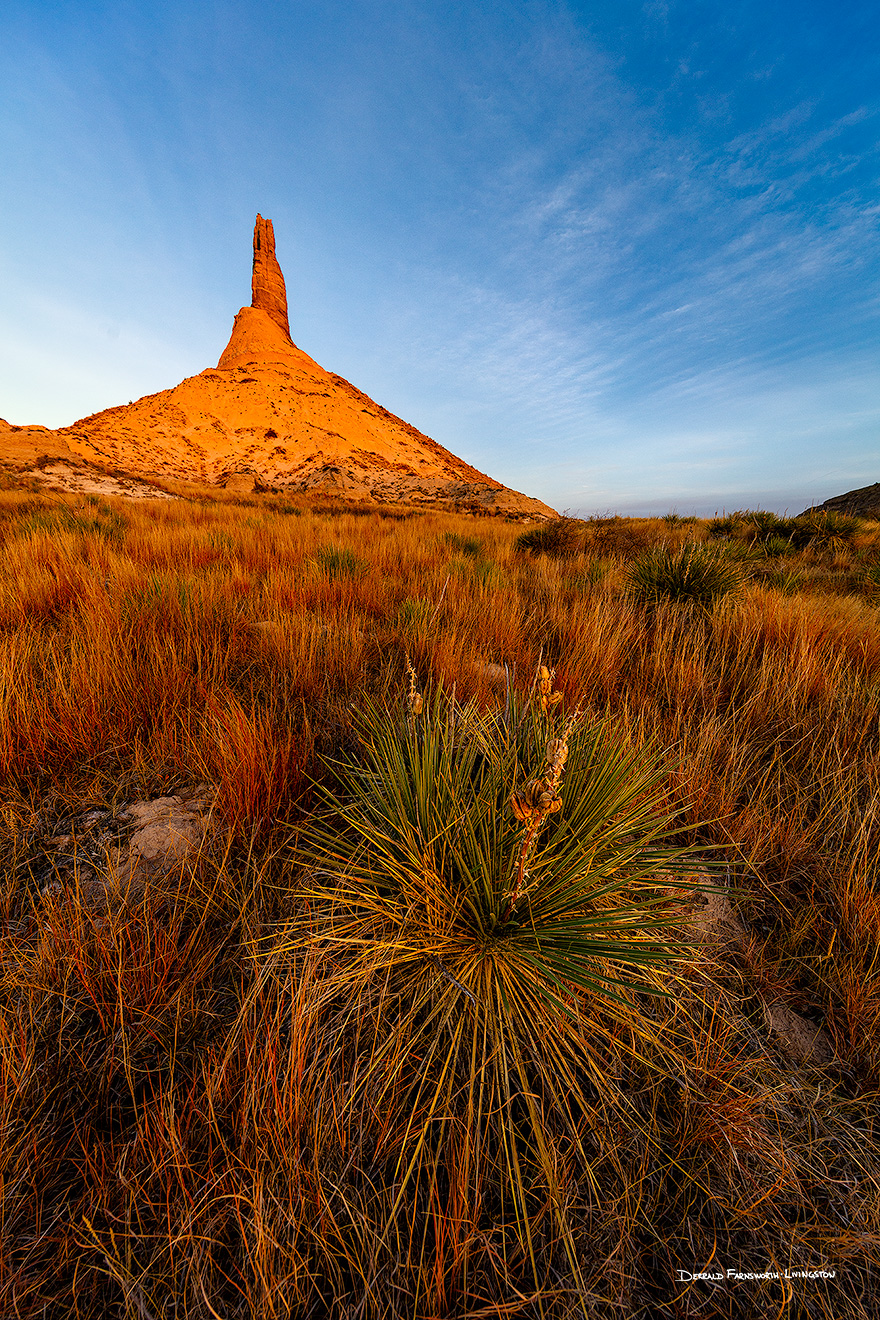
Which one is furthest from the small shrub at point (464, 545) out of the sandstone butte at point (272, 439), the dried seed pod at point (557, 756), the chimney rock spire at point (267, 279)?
the chimney rock spire at point (267, 279)

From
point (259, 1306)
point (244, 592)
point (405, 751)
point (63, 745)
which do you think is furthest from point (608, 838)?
point (244, 592)

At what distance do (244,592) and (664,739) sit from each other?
2787 millimetres

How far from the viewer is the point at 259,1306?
601 mm

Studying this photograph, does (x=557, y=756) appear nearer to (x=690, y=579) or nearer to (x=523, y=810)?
(x=523, y=810)

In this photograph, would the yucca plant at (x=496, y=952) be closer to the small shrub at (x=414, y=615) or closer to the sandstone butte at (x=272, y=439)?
the small shrub at (x=414, y=615)

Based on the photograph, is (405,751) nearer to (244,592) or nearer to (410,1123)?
(410,1123)

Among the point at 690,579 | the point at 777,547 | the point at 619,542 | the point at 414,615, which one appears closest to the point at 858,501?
the point at 777,547

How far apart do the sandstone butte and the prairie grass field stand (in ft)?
64.1

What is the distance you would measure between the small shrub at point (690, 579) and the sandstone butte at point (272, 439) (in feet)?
55.8

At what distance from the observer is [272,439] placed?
3422cm

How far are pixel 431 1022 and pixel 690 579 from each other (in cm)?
340

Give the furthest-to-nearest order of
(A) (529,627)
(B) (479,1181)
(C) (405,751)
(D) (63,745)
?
(A) (529,627), (D) (63,745), (C) (405,751), (B) (479,1181)

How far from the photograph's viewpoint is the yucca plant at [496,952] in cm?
78

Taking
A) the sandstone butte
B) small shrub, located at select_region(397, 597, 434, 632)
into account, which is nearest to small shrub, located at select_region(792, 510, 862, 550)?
small shrub, located at select_region(397, 597, 434, 632)
